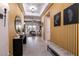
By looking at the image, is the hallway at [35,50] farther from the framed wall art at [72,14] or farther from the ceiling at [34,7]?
the ceiling at [34,7]

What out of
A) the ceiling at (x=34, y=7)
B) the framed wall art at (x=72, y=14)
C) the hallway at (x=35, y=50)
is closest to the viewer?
the framed wall art at (x=72, y=14)

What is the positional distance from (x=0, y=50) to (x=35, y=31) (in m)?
14.0

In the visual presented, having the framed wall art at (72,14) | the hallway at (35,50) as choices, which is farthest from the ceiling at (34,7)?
the framed wall art at (72,14)

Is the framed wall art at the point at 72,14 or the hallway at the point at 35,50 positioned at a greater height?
the framed wall art at the point at 72,14

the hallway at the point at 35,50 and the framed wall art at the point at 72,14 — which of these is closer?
the framed wall art at the point at 72,14

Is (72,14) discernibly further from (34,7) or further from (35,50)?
(34,7)

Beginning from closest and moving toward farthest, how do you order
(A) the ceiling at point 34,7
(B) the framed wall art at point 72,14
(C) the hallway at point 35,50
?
(B) the framed wall art at point 72,14, (C) the hallway at point 35,50, (A) the ceiling at point 34,7

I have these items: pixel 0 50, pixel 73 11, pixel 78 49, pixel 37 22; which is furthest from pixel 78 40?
pixel 37 22

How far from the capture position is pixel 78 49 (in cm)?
354

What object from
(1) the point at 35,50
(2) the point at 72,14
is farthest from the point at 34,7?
(2) the point at 72,14

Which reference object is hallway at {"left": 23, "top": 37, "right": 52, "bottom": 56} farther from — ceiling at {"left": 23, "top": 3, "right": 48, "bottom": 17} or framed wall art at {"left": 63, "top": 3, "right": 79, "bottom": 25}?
ceiling at {"left": 23, "top": 3, "right": 48, "bottom": 17}

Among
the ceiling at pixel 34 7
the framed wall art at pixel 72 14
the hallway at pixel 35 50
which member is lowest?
the hallway at pixel 35 50

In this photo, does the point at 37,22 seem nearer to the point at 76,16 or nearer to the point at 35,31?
the point at 35,31

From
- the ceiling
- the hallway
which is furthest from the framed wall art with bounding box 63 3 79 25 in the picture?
the ceiling
